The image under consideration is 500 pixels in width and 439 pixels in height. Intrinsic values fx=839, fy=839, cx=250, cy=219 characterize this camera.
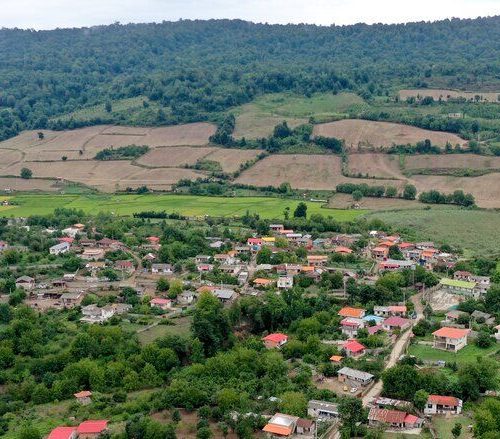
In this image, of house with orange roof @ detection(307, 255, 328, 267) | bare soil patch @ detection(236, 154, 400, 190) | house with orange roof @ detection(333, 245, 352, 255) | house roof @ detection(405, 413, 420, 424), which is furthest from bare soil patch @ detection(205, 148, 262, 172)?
house roof @ detection(405, 413, 420, 424)

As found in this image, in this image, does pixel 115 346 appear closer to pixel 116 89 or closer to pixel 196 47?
pixel 116 89

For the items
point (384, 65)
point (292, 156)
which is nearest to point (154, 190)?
point (292, 156)

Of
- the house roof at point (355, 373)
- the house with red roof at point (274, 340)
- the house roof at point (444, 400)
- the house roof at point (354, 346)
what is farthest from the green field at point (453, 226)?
the house roof at point (444, 400)

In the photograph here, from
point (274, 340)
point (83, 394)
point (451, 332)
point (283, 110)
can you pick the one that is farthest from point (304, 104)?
point (83, 394)

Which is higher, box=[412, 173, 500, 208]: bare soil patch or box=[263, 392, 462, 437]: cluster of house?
box=[412, 173, 500, 208]: bare soil patch

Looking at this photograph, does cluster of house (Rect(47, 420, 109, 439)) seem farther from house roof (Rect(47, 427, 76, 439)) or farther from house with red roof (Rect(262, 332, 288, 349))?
house with red roof (Rect(262, 332, 288, 349))
